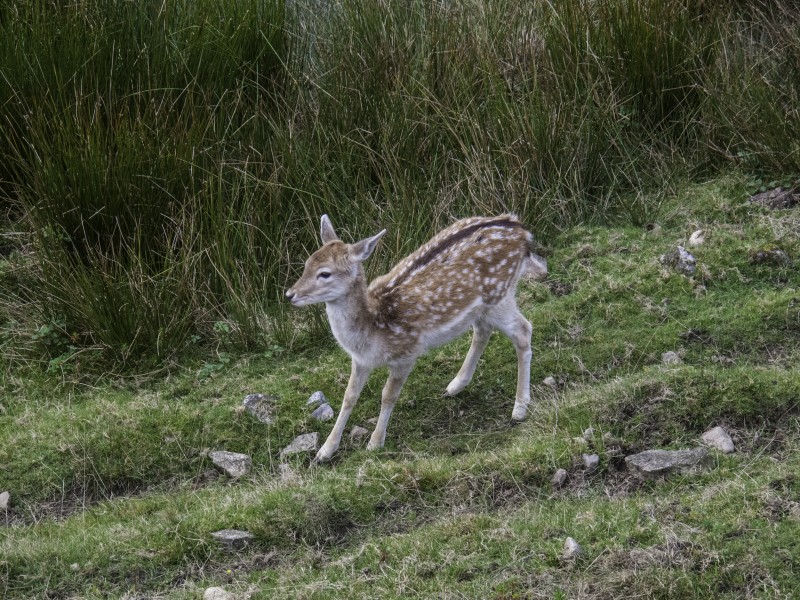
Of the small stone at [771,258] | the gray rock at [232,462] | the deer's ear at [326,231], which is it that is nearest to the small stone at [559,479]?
the gray rock at [232,462]

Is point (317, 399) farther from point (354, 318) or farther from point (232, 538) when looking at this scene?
point (232, 538)

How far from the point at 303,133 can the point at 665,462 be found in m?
4.49

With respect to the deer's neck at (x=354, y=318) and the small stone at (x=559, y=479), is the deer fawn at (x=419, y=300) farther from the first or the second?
the small stone at (x=559, y=479)

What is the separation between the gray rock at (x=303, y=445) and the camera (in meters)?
6.27

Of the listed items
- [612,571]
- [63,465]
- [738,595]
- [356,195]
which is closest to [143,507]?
[63,465]

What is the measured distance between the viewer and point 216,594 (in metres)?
4.86

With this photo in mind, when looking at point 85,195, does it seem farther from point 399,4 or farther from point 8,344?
point 399,4

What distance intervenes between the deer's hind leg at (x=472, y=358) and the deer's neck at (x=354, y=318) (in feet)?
2.40

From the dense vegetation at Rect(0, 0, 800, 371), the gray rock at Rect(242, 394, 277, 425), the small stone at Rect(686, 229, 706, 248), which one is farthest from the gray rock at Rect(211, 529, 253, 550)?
the small stone at Rect(686, 229, 706, 248)

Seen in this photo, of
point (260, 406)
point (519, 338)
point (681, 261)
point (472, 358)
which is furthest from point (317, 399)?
point (681, 261)

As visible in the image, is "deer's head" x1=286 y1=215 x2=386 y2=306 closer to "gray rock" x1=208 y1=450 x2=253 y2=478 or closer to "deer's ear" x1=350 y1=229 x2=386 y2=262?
"deer's ear" x1=350 y1=229 x2=386 y2=262

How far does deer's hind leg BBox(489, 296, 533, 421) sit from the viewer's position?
6410 millimetres

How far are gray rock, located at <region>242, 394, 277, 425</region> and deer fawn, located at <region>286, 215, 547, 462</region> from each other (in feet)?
1.58

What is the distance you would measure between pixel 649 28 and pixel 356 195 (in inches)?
102
